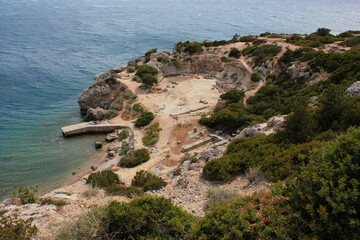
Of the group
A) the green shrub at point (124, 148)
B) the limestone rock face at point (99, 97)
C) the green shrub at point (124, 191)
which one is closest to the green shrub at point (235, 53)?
the limestone rock face at point (99, 97)

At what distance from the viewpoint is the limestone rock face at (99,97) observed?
3812 cm

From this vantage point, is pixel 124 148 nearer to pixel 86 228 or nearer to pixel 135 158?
pixel 135 158

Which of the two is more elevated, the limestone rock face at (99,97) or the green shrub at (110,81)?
the green shrub at (110,81)

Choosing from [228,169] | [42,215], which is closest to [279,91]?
[228,169]

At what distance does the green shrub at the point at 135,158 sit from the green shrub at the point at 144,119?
7.38m

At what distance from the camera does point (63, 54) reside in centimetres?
7069

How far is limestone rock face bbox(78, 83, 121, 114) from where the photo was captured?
38125 mm

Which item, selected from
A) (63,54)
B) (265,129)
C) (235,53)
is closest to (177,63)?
(235,53)

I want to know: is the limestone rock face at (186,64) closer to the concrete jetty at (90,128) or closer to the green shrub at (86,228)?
the concrete jetty at (90,128)

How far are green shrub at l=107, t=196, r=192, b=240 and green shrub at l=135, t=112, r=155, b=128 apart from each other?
2039 centimetres

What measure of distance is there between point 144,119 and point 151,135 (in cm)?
412

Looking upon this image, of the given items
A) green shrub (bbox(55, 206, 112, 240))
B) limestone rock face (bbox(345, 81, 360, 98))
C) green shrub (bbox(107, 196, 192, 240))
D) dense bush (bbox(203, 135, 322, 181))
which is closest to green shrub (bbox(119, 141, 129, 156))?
dense bush (bbox(203, 135, 322, 181))

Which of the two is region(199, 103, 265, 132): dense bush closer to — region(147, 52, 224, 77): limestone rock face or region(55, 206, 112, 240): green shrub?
region(55, 206, 112, 240): green shrub

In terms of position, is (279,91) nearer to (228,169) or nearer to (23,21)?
(228,169)
